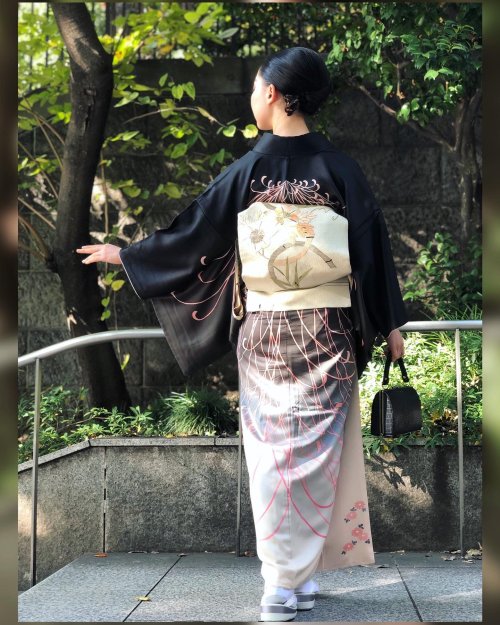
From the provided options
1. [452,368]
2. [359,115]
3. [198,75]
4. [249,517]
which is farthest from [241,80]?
[249,517]

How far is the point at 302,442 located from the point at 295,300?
0.48m

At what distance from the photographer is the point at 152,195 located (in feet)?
21.3

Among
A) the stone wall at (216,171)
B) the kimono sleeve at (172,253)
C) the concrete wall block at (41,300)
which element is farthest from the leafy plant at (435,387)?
the concrete wall block at (41,300)

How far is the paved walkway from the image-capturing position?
340 centimetres

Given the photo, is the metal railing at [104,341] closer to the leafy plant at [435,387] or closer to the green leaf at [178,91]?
the leafy plant at [435,387]

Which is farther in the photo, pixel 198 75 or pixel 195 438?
pixel 198 75

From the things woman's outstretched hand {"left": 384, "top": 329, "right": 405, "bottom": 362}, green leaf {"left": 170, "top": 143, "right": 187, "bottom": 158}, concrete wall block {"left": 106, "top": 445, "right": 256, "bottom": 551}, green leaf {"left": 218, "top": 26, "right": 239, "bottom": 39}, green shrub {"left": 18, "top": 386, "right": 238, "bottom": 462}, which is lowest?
concrete wall block {"left": 106, "top": 445, "right": 256, "bottom": 551}

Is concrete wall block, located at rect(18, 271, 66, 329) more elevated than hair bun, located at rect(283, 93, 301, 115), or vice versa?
hair bun, located at rect(283, 93, 301, 115)

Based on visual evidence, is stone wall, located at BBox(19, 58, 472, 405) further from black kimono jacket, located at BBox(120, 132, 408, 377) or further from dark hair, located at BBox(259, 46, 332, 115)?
dark hair, located at BBox(259, 46, 332, 115)

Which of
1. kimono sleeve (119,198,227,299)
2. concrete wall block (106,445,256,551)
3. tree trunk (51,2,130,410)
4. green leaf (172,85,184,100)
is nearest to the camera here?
kimono sleeve (119,198,227,299)

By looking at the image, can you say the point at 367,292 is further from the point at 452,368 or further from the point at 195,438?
the point at 452,368

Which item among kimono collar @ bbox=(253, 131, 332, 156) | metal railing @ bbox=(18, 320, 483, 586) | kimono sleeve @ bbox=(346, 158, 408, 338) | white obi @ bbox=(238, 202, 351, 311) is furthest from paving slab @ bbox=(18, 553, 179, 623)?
kimono collar @ bbox=(253, 131, 332, 156)

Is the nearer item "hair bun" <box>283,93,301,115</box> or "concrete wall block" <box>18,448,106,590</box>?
"hair bun" <box>283,93,301,115</box>

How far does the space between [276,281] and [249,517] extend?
1.82m
